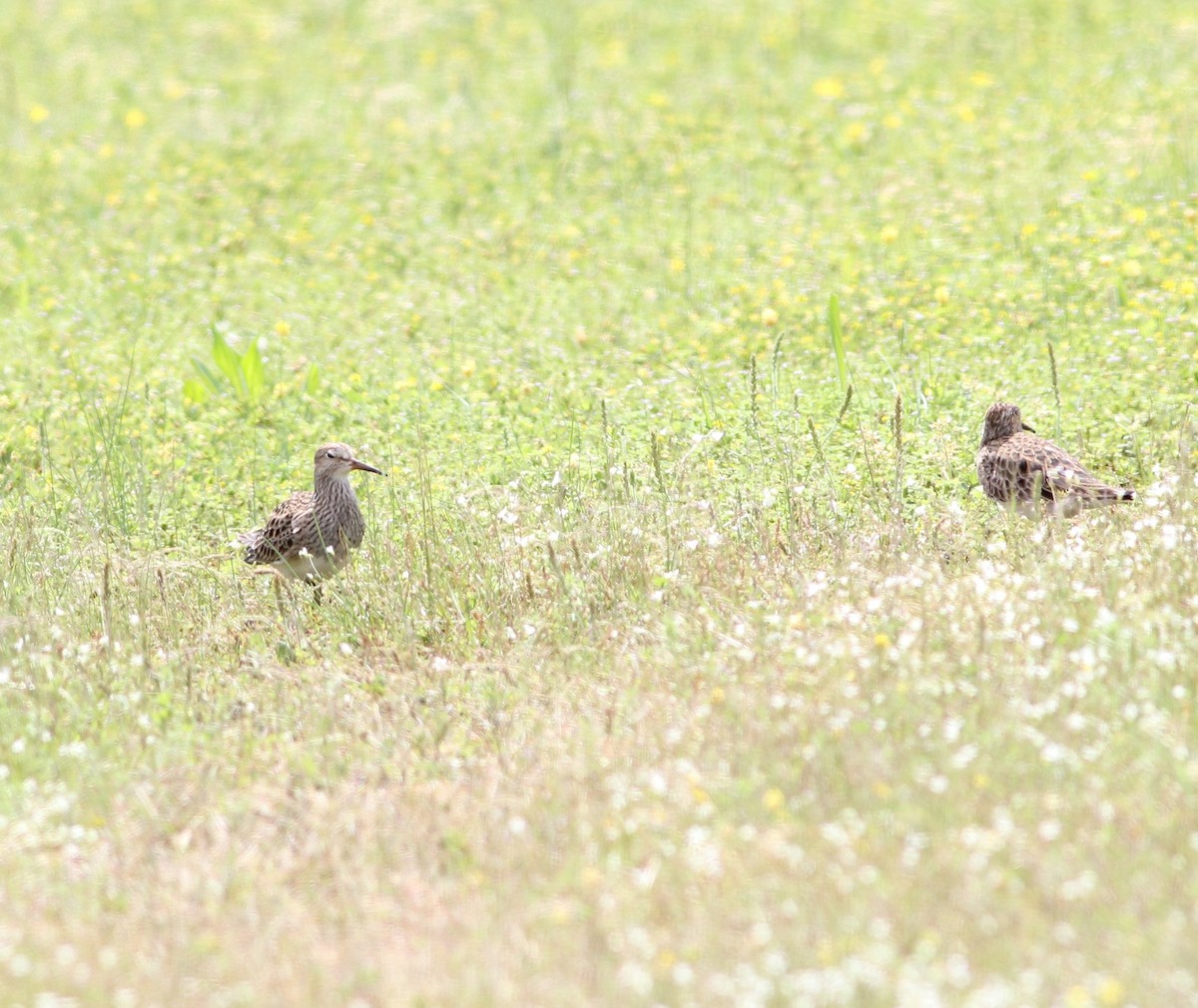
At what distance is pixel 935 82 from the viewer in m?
14.7

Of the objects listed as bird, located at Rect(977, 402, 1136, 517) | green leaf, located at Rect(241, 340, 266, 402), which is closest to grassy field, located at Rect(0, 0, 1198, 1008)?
green leaf, located at Rect(241, 340, 266, 402)

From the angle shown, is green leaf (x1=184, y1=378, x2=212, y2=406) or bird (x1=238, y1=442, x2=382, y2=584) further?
green leaf (x1=184, y1=378, x2=212, y2=406)

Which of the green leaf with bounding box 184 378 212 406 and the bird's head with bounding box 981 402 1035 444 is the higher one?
the bird's head with bounding box 981 402 1035 444

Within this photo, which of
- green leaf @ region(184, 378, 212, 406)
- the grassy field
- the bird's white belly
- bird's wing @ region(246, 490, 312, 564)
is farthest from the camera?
green leaf @ region(184, 378, 212, 406)

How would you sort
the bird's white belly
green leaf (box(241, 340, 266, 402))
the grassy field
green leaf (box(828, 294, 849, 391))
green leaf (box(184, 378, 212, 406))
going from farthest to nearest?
green leaf (box(184, 378, 212, 406)), green leaf (box(241, 340, 266, 402)), green leaf (box(828, 294, 849, 391)), the bird's white belly, the grassy field

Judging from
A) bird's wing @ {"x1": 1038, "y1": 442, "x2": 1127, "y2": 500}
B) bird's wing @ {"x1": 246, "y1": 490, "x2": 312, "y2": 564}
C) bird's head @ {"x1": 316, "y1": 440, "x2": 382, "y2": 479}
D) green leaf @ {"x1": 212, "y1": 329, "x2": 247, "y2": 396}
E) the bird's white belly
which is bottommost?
the bird's white belly

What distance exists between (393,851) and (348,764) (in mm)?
670

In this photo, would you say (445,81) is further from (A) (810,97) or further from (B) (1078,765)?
(B) (1078,765)

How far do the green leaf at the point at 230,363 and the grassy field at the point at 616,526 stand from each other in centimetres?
3

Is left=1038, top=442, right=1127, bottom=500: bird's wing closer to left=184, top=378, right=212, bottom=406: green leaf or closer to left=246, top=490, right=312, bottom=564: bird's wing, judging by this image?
left=246, top=490, right=312, bottom=564: bird's wing

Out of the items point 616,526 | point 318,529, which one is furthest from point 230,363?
point 616,526

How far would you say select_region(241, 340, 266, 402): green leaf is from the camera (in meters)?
10.3

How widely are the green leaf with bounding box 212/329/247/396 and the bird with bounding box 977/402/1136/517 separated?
15.4 ft

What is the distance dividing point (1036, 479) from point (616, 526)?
1.81 meters
